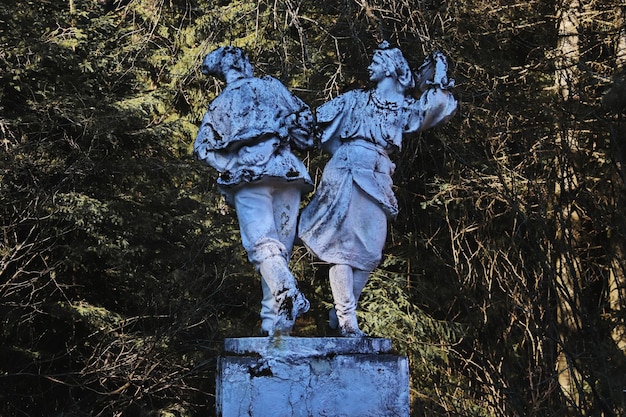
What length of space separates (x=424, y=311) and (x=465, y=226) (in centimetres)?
154

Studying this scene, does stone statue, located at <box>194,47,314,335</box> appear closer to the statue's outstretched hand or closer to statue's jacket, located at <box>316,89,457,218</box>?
statue's jacket, located at <box>316,89,457,218</box>

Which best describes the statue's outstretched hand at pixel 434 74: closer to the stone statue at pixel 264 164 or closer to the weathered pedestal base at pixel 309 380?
the stone statue at pixel 264 164

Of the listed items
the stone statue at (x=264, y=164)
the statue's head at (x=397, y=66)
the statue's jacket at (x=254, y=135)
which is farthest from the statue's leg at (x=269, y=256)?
the statue's head at (x=397, y=66)

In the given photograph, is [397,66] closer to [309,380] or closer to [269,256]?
[269,256]

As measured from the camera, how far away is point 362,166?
4.62 metres

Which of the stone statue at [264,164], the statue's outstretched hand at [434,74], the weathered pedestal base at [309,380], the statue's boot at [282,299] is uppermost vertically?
the statue's outstretched hand at [434,74]

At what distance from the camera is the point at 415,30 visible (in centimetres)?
870

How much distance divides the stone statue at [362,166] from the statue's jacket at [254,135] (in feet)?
0.54

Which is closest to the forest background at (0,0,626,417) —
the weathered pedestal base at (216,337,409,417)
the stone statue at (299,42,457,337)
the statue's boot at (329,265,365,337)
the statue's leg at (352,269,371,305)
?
the stone statue at (299,42,457,337)

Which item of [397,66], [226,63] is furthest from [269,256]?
[397,66]

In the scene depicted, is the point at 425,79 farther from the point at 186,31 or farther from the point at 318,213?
the point at 186,31

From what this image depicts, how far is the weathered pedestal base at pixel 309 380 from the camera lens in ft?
13.6

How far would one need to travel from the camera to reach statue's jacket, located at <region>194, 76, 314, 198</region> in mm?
4461

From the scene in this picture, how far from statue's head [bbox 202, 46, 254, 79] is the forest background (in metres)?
4.06
